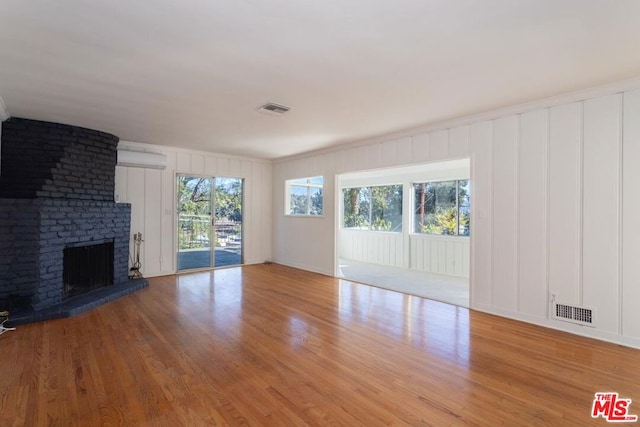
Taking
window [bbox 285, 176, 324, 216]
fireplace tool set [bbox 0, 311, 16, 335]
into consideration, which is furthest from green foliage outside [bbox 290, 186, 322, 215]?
fireplace tool set [bbox 0, 311, 16, 335]

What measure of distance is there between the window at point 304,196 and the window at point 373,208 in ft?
7.00

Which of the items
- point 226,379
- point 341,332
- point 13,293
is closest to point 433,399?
point 341,332

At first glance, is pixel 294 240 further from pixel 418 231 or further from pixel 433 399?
pixel 433 399

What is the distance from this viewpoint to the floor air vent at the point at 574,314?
324cm

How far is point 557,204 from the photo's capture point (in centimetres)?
345

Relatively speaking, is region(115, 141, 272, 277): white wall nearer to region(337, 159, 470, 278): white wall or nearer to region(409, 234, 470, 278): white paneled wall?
region(337, 159, 470, 278): white wall

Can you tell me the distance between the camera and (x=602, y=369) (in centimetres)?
256

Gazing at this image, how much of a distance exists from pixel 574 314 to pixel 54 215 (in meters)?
6.34

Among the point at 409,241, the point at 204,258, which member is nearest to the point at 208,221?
the point at 204,258

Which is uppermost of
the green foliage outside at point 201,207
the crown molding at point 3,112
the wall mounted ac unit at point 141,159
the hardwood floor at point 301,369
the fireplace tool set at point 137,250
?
the crown molding at point 3,112

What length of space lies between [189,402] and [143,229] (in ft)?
15.2

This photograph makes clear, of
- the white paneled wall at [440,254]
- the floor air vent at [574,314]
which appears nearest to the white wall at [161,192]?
the white paneled wall at [440,254]

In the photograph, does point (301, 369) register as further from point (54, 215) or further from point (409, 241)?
point (409, 241)

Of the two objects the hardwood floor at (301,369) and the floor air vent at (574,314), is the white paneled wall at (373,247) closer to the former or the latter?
the hardwood floor at (301,369)
